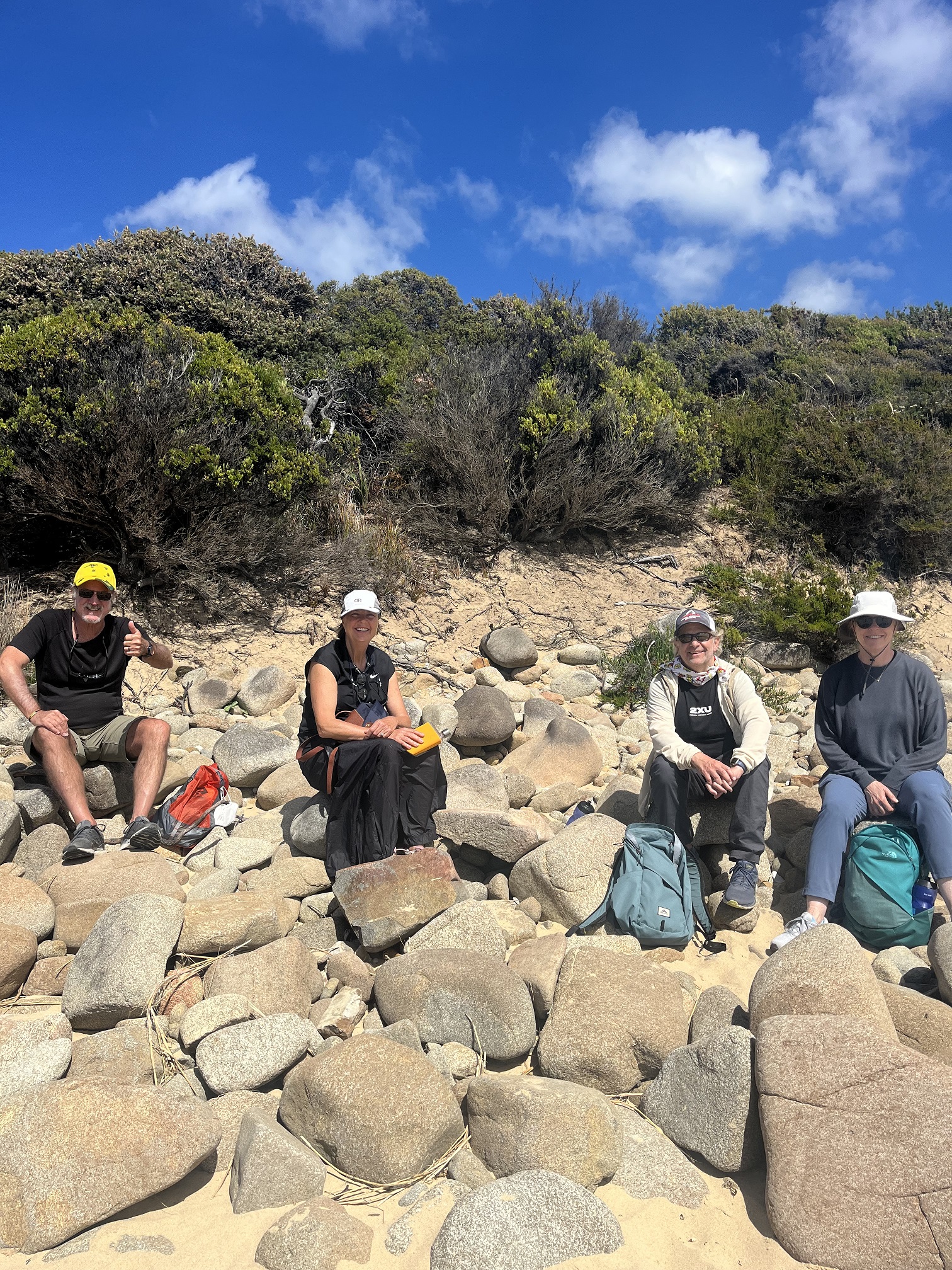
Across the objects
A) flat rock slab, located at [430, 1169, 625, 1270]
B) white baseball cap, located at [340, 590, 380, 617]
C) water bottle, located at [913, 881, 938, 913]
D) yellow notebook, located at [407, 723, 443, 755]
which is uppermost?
white baseball cap, located at [340, 590, 380, 617]

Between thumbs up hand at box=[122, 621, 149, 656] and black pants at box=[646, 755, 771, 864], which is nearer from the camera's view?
black pants at box=[646, 755, 771, 864]

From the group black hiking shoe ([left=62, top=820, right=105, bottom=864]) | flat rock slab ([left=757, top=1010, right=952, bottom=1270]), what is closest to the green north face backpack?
flat rock slab ([left=757, top=1010, right=952, bottom=1270])

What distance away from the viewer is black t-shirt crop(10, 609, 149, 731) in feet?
15.2

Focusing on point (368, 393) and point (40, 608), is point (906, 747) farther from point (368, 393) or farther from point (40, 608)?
point (368, 393)

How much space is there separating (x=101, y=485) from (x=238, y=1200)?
5.84 meters

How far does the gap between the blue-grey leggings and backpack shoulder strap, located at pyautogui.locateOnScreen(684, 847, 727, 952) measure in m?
0.45

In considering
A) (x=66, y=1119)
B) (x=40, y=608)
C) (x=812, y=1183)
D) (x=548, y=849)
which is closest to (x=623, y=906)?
(x=548, y=849)

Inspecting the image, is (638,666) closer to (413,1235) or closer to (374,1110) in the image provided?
(374,1110)

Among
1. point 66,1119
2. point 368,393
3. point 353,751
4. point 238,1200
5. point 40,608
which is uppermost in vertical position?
point 368,393

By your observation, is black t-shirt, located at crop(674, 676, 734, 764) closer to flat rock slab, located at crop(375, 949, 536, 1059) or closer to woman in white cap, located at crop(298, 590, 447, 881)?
woman in white cap, located at crop(298, 590, 447, 881)

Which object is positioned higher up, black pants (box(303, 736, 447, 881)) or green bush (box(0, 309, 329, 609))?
green bush (box(0, 309, 329, 609))

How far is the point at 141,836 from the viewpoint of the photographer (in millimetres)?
4309

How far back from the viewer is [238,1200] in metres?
2.39

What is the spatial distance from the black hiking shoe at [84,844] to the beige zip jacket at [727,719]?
108 inches
